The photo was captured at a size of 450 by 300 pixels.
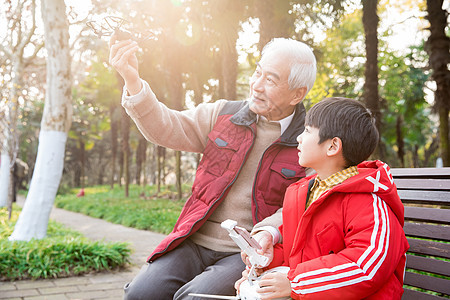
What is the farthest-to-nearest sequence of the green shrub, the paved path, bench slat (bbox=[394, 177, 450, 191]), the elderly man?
the green shrub
the paved path
the elderly man
bench slat (bbox=[394, 177, 450, 191])

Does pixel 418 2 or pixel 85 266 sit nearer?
pixel 85 266

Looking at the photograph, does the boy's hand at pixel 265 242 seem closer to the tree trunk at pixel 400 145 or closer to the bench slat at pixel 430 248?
the bench slat at pixel 430 248

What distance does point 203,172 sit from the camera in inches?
90.4

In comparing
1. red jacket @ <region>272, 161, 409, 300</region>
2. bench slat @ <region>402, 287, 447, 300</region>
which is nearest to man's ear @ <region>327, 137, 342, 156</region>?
red jacket @ <region>272, 161, 409, 300</region>

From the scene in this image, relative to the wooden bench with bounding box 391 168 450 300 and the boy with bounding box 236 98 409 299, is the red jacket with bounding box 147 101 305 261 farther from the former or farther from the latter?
the wooden bench with bounding box 391 168 450 300

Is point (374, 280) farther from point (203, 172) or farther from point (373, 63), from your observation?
point (373, 63)

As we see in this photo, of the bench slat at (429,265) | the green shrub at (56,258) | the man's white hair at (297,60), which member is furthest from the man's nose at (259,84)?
the green shrub at (56,258)

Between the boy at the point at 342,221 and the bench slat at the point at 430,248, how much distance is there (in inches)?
15.8

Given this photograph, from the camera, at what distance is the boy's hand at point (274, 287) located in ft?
4.91

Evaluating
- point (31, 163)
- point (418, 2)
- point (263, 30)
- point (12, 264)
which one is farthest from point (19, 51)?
point (31, 163)

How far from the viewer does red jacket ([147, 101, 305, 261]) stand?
2158 mm

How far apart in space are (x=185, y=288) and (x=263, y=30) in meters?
6.14

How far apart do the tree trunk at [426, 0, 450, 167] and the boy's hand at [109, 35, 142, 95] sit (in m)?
8.09

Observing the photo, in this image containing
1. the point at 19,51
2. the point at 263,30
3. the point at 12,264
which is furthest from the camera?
the point at 19,51
